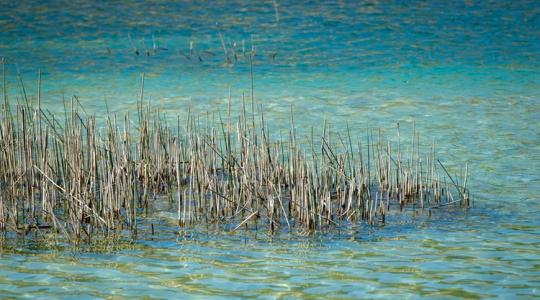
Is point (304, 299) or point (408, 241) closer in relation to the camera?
point (304, 299)

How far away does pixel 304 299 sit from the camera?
487cm

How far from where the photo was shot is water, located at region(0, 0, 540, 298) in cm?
520

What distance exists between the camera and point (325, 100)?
12070mm

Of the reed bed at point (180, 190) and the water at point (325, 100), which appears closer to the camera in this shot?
the water at point (325, 100)

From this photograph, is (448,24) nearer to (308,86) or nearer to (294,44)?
(294,44)

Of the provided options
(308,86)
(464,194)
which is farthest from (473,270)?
(308,86)

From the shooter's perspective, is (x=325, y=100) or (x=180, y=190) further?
(x=325, y=100)

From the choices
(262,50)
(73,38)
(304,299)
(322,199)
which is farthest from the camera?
(73,38)

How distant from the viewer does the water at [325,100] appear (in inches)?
205

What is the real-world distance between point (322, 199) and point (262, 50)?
10.8m

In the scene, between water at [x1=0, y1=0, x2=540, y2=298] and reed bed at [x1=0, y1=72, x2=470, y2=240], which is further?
reed bed at [x1=0, y1=72, x2=470, y2=240]

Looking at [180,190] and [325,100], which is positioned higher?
[180,190]

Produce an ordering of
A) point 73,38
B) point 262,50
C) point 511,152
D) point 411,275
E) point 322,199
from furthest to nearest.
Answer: point 73,38 < point 262,50 < point 511,152 < point 322,199 < point 411,275

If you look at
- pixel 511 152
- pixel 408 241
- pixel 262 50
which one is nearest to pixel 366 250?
pixel 408 241
